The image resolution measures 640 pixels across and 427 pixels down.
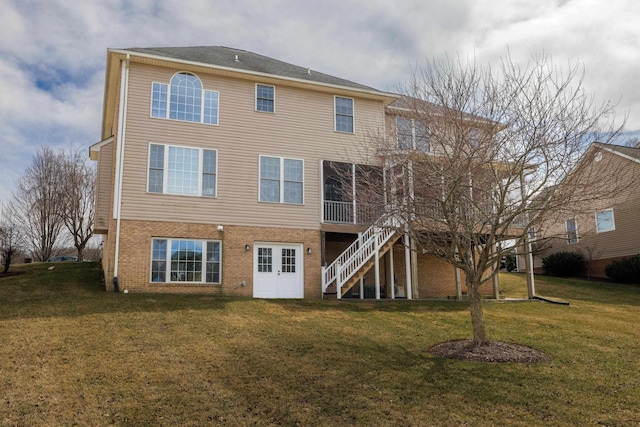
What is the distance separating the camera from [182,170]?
15.4 meters

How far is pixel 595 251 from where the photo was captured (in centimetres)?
2469

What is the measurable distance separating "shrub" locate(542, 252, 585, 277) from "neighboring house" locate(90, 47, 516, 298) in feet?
37.8

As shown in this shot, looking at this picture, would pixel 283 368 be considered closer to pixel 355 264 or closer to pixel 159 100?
pixel 355 264

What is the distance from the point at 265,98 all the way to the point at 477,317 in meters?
10.5

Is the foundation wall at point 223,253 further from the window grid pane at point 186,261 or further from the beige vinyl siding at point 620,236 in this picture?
the beige vinyl siding at point 620,236

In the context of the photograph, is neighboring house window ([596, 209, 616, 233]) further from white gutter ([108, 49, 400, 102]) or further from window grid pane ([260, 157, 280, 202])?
window grid pane ([260, 157, 280, 202])

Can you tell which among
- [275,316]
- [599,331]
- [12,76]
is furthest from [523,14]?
[12,76]

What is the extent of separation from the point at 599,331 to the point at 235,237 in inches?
399

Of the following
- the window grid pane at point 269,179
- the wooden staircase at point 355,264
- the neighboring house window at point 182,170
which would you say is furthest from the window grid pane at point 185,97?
the wooden staircase at point 355,264

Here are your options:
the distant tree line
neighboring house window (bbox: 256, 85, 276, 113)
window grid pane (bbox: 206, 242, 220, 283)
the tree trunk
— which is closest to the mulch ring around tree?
the tree trunk

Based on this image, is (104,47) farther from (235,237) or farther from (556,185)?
(556,185)

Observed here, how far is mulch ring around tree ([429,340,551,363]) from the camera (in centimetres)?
877

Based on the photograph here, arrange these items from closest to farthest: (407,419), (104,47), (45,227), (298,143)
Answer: (407,419) < (104,47) < (298,143) < (45,227)

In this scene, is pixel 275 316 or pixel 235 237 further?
pixel 235 237
